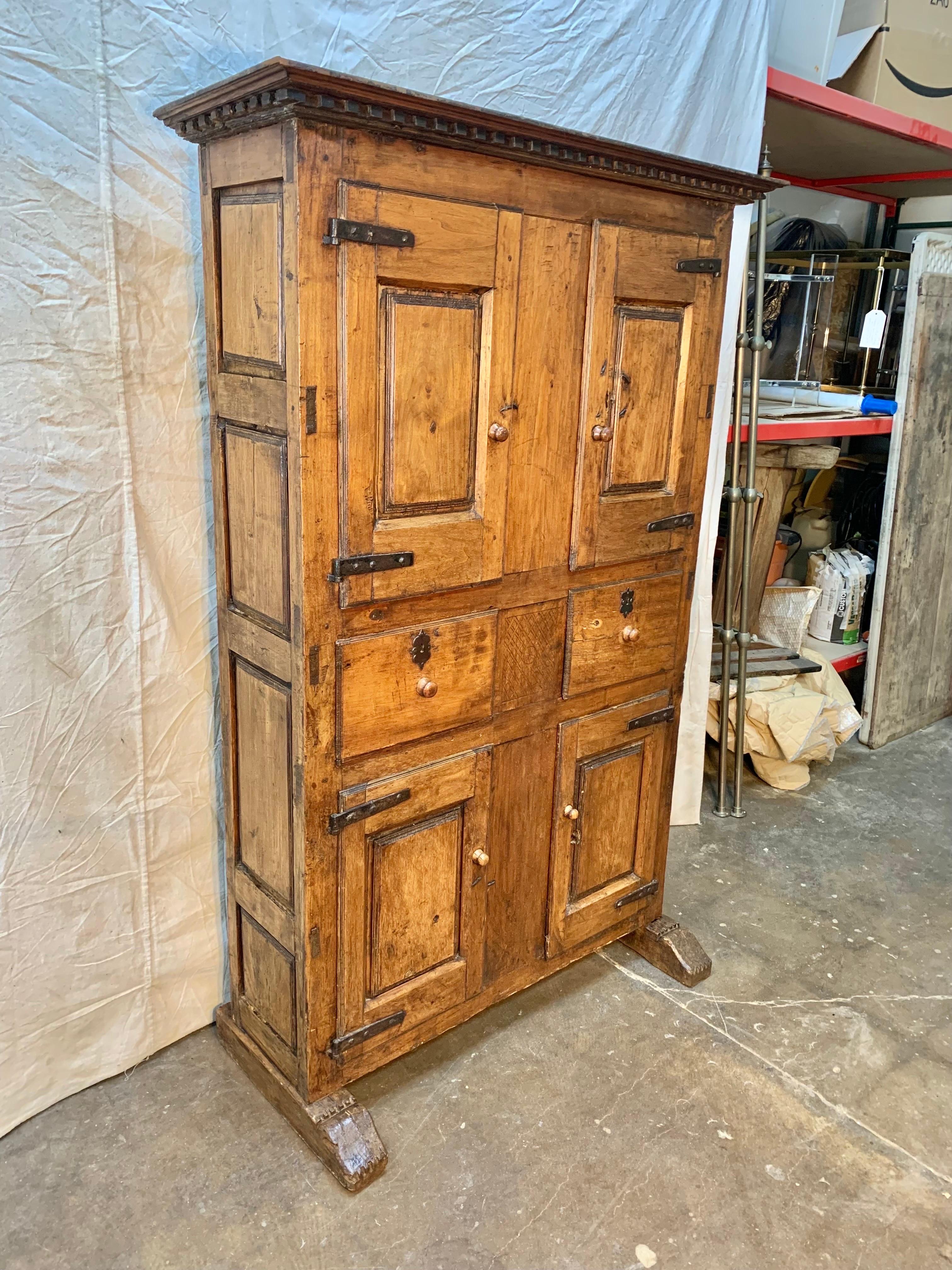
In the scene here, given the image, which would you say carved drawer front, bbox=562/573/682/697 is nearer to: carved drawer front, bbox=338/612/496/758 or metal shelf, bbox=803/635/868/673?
carved drawer front, bbox=338/612/496/758

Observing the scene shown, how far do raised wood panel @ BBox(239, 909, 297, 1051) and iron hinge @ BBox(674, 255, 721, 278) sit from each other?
137cm

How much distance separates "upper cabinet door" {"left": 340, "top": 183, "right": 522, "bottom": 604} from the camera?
1.35 metres

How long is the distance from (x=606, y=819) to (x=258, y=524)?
964 millimetres

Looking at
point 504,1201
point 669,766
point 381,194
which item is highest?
point 381,194

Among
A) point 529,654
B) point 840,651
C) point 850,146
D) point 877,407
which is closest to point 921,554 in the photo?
point 840,651

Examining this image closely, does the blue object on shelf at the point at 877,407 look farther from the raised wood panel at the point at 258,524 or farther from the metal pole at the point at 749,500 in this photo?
the raised wood panel at the point at 258,524

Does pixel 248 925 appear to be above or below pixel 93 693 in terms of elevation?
below

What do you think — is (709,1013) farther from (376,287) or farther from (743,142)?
(743,142)

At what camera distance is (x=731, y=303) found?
2416 mm

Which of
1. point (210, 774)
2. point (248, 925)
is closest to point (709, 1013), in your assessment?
point (248, 925)

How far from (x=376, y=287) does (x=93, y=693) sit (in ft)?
2.75

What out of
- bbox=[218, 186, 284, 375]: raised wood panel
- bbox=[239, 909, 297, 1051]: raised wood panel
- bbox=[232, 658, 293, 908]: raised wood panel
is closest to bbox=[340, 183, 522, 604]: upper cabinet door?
bbox=[218, 186, 284, 375]: raised wood panel

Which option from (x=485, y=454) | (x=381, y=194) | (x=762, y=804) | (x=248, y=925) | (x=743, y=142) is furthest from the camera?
(x=762, y=804)

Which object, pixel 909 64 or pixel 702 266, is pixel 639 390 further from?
pixel 909 64
